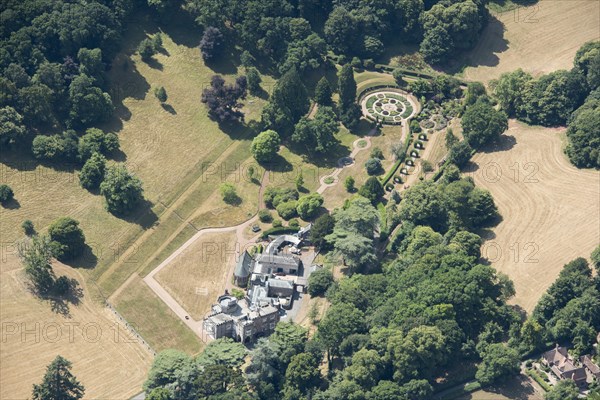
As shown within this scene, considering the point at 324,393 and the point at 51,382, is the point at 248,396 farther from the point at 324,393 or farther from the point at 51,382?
the point at 51,382

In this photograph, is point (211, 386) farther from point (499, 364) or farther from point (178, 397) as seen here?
point (499, 364)

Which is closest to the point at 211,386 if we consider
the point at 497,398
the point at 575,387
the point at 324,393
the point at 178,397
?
the point at 178,397

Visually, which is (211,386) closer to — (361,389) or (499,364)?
(361,389)

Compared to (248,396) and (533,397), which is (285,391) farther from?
(533,397)

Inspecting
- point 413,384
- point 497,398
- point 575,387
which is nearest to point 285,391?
point 413,384

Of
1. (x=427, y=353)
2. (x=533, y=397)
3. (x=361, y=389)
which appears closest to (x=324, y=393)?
(x=361, y=389)
